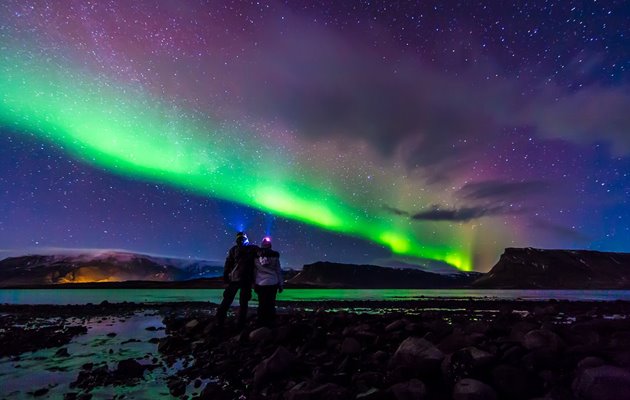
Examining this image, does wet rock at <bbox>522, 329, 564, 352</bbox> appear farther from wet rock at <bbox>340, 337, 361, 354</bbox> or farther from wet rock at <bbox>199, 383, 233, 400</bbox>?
wet rock at <bbox>199, 383, 233, 400</bbox>

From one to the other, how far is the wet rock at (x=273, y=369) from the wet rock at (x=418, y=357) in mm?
2138

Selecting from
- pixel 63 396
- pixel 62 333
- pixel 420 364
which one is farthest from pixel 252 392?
pixel 62 333

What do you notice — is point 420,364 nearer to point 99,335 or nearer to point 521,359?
point 521,359

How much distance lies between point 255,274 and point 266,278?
0.50 metres

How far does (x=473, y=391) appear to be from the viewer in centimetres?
536

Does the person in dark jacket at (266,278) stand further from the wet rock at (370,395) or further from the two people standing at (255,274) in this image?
the wet rock at (370,395)

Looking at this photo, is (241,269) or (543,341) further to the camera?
(241,269)

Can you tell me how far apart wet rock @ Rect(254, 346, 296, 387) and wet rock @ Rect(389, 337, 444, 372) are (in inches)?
84.2

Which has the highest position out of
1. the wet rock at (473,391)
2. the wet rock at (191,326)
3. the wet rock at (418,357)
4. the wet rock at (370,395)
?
the wet rock at (418,357)

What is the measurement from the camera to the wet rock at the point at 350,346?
28.7 feet

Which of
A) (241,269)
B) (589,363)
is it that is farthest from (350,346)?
(241,269)

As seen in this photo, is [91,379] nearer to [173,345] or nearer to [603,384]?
[173,345]

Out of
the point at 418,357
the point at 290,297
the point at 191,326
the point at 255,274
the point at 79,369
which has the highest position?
the point at 255,274

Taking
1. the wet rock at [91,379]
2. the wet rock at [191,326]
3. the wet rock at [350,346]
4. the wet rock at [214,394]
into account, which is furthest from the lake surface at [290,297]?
the wet rock at [214,394]
